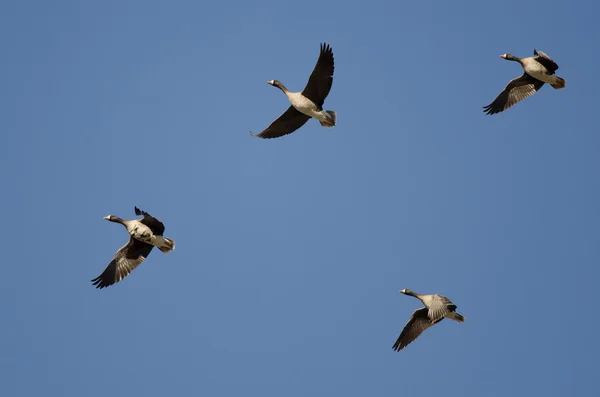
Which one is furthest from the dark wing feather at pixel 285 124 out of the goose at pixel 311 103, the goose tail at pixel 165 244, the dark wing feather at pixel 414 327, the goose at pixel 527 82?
the dark wing feather at pixel 414 327

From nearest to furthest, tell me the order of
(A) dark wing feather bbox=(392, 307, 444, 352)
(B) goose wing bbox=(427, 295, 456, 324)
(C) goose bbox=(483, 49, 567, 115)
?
(B) goose wing bbox=(427, 295, 456, 324), (A) dark wing feather bbox=(392, 307, 444, 352), (C) goose bbox=(483, 49, 567, 115)

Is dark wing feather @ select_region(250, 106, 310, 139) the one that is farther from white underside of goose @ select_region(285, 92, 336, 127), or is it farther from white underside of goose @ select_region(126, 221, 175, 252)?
white underside of goose @ select_region(126, 221, 175, 252)

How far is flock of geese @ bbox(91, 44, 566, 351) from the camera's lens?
78.8 ft

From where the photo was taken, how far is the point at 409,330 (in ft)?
81.6

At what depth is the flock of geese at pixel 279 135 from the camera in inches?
945

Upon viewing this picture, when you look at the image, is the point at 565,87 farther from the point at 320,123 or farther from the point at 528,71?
the point at 320,123

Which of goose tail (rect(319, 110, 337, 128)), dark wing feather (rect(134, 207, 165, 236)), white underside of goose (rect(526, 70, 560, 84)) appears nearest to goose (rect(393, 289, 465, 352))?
goose tail (rect(319, 110, 337, 128))

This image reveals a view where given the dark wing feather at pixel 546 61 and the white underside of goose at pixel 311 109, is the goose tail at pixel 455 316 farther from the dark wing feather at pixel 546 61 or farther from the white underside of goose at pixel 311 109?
the dark wing feather at pixel 546 61

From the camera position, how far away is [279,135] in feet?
91.6

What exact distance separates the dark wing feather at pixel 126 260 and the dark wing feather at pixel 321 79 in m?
5.91

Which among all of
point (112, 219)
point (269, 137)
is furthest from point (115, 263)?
point (269, 137)

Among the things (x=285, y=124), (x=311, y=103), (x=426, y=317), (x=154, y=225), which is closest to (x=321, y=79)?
(x=311, y=103)

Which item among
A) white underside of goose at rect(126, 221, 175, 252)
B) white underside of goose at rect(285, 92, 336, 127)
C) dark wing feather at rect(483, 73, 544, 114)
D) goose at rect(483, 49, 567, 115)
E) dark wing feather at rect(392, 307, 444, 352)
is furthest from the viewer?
dark wing feather at rect(483, 73, 544, 114)

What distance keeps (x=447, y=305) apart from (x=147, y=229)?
7.72 metres
